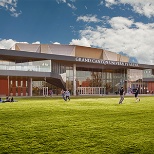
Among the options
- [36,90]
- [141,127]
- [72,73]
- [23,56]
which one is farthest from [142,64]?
[141,127]

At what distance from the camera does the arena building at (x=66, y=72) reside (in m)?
A: 47.3

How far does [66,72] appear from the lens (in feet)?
196

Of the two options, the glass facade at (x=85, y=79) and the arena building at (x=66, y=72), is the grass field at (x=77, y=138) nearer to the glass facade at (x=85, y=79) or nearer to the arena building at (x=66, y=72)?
the arena building at (x=66, y=72)

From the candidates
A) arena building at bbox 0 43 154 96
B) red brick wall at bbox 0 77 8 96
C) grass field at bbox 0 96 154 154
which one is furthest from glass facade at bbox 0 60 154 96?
grass field at bbox 0 96 154 154

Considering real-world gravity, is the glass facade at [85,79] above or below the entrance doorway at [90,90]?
above

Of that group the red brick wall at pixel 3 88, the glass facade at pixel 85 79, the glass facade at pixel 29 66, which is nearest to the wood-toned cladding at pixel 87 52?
→ the glass facade at pixel 85 79

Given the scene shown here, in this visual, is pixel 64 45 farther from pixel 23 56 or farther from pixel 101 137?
pixel 101 137

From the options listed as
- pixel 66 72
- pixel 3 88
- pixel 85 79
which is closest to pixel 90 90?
pixel 85 79

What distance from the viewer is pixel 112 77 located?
70.7 meters

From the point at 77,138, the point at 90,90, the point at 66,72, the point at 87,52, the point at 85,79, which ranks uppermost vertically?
the point at 87,52

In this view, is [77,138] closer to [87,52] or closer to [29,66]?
[29,66]

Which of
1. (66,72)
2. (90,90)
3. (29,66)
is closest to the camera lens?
(29,66)

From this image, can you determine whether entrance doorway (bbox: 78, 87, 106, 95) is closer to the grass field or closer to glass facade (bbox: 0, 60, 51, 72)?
glass facade (bbox: 0, 60, 51, 72)

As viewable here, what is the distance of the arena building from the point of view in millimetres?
47281
